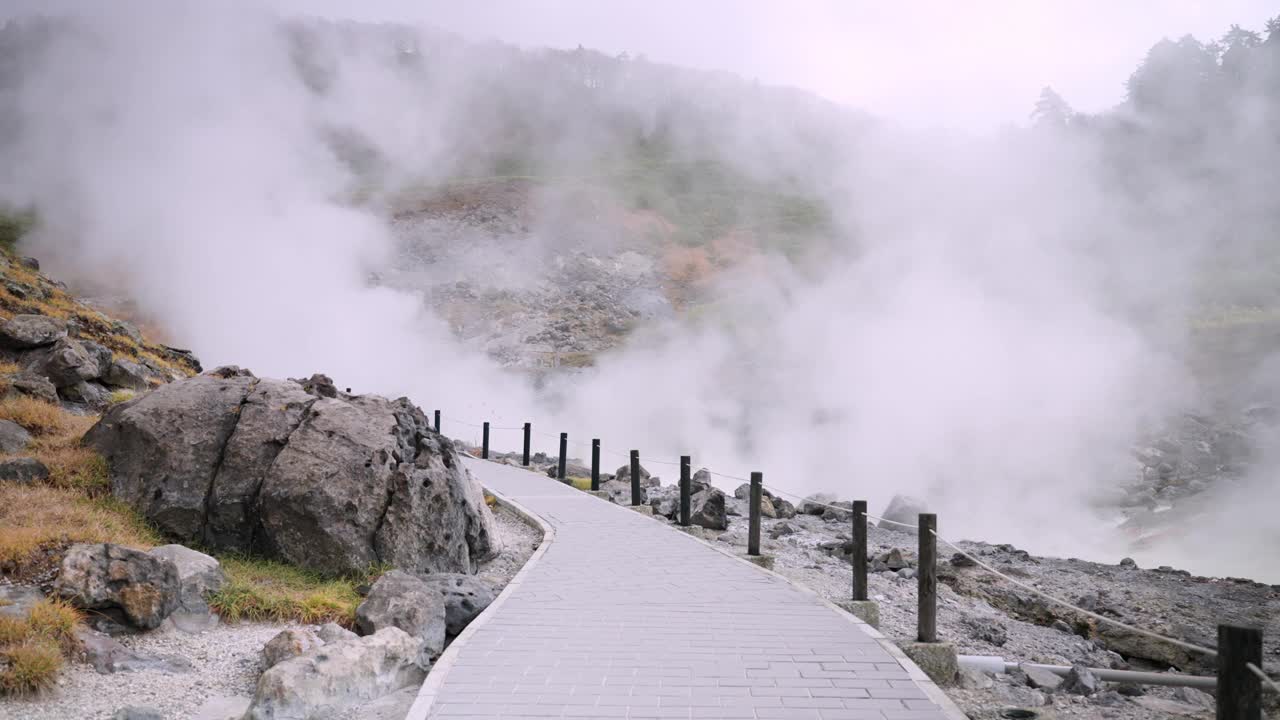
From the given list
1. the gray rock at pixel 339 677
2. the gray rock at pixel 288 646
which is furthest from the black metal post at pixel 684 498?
the gray rock at pixel 288 646

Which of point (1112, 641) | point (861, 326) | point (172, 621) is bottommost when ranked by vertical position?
point (1112, 641)

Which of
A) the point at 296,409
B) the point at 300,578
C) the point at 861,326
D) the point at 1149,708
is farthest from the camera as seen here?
the point at 861,326

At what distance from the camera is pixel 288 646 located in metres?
4.66

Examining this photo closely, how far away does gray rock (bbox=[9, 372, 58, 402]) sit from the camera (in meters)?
8.90

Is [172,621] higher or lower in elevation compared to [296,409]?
lower

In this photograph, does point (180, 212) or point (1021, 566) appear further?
point (180, 212)

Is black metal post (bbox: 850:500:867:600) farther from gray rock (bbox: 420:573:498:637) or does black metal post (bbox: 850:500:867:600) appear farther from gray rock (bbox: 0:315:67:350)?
gray rock (bbox: 0:315:67:350)

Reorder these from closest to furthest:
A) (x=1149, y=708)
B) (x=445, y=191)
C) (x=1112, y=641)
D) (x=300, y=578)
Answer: (x=1149, y=708) → (x=300, y=578) → (x=1112, y=641) → (x=445, y=191)

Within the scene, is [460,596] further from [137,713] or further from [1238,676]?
[1238,676]

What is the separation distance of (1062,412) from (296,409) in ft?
98.0

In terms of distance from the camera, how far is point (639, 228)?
1999 inches

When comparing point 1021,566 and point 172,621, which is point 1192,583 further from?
point 172,621

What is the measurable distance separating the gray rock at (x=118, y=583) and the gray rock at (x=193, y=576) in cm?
20

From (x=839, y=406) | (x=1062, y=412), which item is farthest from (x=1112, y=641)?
(x=1062, y=412)
